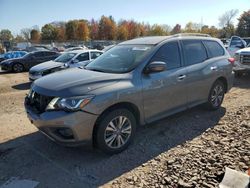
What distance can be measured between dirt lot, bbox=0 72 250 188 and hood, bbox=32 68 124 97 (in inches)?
42.4

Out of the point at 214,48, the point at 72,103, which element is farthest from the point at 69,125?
the point at 214,48

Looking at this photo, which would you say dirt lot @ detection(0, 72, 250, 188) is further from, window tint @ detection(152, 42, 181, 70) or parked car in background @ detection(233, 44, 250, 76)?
parked car in background @ detection(233, 44, 250, 76)

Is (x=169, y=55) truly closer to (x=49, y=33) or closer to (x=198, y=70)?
(x=198, y=70)

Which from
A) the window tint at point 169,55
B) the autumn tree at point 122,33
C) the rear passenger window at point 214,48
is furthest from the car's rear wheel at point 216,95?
the autumn tree at point 122,33

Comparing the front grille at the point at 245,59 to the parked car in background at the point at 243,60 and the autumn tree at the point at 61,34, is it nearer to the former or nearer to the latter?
the parked car in background at the point at 243,60

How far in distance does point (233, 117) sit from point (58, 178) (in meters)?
3.95

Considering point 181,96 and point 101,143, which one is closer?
point 101,143

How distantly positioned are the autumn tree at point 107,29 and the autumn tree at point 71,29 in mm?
9294

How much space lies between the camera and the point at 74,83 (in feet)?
12.1

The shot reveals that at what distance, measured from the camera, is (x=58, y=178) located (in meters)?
3.35

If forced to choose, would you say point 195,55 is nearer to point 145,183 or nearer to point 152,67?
point 152,67

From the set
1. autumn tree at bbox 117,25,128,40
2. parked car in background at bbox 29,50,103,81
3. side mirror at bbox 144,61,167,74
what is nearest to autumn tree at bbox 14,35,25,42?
autumn tree at bbox 117,25,128,40

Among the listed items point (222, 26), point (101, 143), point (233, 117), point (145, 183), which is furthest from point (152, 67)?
point (222, 26)

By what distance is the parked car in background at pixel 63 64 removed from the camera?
10609 mm
